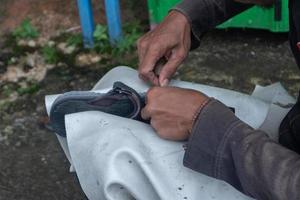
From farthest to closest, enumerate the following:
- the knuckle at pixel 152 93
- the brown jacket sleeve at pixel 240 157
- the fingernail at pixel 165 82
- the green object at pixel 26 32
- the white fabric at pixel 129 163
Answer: the green object at pixel 26 32 → the fingernail at pixel 165 82 → the knuckle at pixel 152 93 → the white fabric at pixel 129 163 → the brown jacket sleeve at pixel 240 157

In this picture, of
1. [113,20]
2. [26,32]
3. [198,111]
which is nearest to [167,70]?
[198,111]

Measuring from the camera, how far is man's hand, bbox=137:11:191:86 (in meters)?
1.66

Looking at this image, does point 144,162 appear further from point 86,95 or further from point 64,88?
point 64,88

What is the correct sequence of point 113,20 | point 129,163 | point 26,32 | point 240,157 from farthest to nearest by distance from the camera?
point 26,32
point 113,20
point 129,163
point 240,157

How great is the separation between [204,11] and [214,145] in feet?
1.74

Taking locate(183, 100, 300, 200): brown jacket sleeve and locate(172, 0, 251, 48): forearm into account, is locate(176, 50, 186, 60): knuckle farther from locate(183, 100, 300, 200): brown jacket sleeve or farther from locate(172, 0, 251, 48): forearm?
locate(183, 100, 300, 200): brown jacket sleeve

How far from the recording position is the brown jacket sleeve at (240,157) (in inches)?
47.5

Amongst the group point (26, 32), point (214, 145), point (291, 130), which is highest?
point (214, 145)

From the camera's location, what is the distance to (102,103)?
61.5 inches

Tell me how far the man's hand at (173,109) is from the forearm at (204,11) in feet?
1.05

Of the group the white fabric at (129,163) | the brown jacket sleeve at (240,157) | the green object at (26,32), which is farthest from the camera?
the green object at (26,32)

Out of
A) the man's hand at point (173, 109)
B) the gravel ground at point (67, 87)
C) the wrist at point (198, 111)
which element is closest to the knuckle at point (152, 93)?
the man's hand at point (173, 109)

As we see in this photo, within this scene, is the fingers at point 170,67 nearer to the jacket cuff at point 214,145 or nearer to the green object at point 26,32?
the jacket cuff at point 214,145

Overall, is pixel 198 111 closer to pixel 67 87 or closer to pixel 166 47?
pixel 166 47
